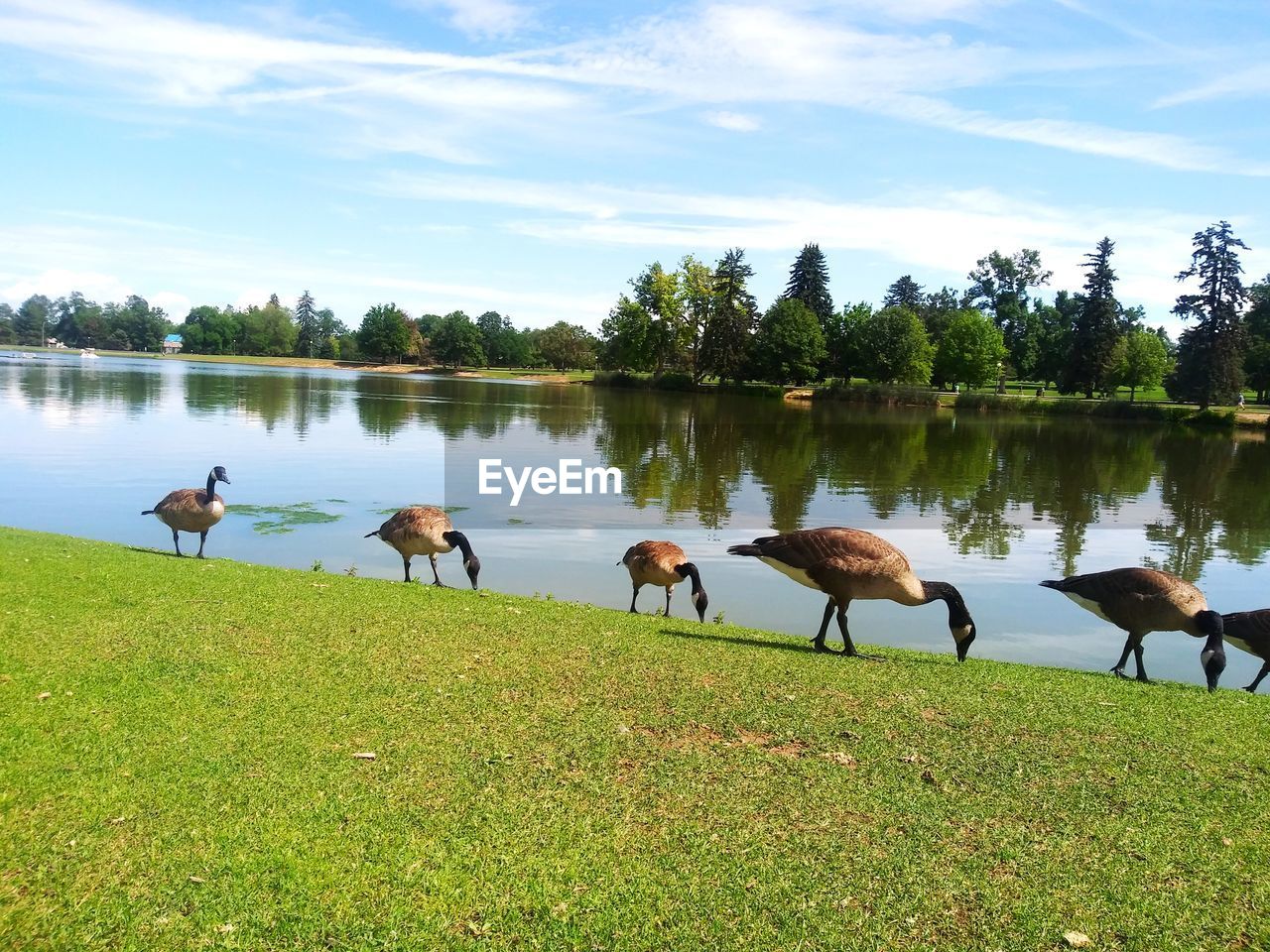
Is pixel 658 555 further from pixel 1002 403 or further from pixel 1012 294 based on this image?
pixel 1012 294

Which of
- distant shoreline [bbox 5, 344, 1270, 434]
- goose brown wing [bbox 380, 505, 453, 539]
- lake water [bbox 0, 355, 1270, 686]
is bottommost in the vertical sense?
lake water [bbox 0, 355, 1270, 686]

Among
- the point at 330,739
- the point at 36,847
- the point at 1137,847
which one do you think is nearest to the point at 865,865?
the point at 1137,847

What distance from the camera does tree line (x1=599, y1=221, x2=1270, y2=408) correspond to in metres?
82.4

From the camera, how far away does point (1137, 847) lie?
5996mm

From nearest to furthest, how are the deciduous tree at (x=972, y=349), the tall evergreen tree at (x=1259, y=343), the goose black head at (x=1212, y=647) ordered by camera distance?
the goose black head at (x=1212, y=647), the tall evergreen tree at (x=1259, y=343), the deciduous tree at (x=972, y=349)

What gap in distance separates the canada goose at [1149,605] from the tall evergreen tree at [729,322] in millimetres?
109096

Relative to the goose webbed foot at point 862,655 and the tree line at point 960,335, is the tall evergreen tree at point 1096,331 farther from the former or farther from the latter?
the goose webbed foot at point 862,655

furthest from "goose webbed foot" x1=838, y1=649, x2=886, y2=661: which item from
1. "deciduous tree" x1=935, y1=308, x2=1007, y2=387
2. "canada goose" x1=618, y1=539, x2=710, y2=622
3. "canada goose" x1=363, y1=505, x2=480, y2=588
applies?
"deciduous tree" x1=935, y1=308, x2=1007, y2=387

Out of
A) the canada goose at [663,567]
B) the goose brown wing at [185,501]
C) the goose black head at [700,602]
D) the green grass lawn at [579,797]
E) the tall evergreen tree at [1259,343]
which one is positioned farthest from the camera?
the tall evergreen tree at [1259,343]

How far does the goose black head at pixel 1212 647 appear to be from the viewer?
1039cm

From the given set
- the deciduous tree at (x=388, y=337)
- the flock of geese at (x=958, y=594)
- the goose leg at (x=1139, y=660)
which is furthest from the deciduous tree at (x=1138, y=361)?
the deciduous tree at (x=388, y=337)

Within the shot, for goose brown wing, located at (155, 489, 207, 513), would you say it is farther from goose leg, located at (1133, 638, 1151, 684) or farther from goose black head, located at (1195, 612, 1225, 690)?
goose black head, located at (1195, 612, 1225, 690)

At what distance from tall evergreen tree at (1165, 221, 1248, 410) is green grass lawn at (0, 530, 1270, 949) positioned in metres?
85.3

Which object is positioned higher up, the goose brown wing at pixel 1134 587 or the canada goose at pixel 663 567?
the goose brown wing at pixel 1134 587
